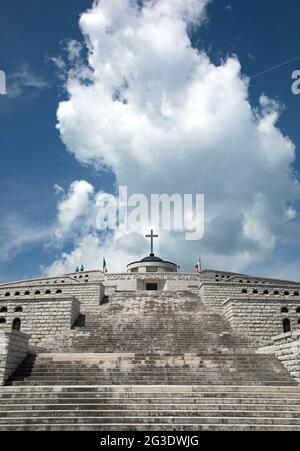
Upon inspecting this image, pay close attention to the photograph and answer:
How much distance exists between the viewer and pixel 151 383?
11445 mm

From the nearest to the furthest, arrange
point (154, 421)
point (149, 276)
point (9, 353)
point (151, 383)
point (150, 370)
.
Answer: point (154, 421), point (151, 383), point (9, 353), point (150, 370), point (149, 276)

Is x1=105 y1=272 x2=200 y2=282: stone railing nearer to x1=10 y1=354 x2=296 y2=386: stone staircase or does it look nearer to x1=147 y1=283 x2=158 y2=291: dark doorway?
x1=147 y1=283 x2=158 y2=291: dark doorway

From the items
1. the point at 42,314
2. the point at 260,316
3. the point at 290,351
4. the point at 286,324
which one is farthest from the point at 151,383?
the point at 286,324

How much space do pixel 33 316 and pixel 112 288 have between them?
24.6 feet

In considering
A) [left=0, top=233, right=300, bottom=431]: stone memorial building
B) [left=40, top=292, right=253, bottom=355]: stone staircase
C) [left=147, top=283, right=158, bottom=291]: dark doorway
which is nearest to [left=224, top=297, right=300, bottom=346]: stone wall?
[left=0, top=233, right=300, bottom=431]: stone memorial building

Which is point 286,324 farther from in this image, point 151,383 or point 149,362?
point 151,383

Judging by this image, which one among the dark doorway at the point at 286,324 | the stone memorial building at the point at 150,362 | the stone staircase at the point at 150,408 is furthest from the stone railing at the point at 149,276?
the stone staircase at the point at 150,408

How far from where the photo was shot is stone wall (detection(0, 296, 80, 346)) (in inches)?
699

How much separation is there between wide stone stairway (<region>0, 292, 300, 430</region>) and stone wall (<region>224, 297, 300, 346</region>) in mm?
773

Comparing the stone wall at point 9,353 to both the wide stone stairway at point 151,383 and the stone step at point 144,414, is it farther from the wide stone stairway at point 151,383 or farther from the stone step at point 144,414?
the stone step at point 144,414

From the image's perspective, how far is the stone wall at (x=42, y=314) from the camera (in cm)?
1775

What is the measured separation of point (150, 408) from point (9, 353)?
17.4 feet

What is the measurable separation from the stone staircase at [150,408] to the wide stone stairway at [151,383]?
0.08 feet
